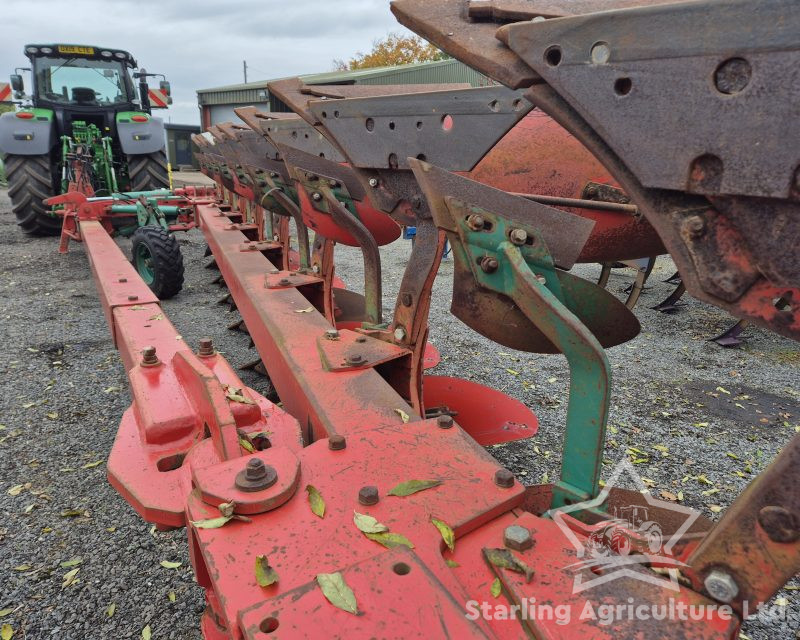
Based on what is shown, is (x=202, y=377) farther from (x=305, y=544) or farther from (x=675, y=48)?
(x=675, y=48)

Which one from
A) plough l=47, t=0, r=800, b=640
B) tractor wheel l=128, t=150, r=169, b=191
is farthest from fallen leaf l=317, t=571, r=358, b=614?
tractor wheel l=128, t=150, r=169, b=191

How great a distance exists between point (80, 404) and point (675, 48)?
3.32 m

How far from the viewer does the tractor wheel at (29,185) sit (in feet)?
24.3

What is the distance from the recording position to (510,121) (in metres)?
1.67

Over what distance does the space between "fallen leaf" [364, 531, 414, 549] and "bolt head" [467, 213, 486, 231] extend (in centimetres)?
78

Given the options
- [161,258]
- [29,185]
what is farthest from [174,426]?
[29,185]

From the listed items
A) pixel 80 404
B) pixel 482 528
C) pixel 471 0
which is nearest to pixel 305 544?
pixel 482 528

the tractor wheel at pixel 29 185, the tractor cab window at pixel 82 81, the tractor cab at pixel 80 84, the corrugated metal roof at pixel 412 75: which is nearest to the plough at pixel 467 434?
the tractor wheel at pixel 29 185

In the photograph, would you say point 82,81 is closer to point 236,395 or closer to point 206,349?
point 206,349

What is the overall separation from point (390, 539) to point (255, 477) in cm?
31

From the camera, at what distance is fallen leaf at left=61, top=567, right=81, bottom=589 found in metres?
1.86

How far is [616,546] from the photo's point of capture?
1.03 m

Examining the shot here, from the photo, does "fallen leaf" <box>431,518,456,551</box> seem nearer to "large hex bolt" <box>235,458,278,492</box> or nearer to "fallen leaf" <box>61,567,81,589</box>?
"large hex bolt" <box>235,458,278,492</box>

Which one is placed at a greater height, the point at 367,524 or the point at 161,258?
the point at 367,524
